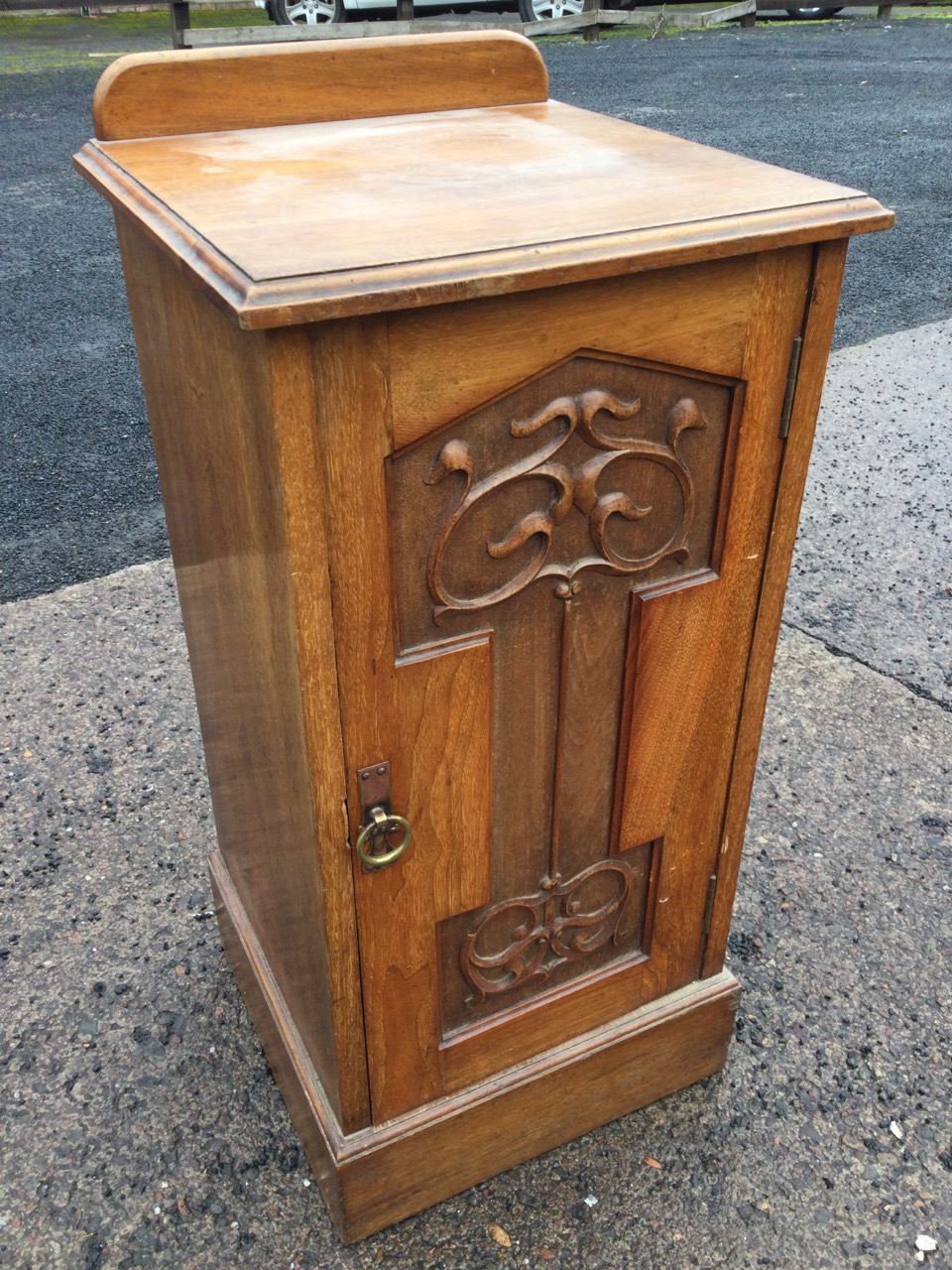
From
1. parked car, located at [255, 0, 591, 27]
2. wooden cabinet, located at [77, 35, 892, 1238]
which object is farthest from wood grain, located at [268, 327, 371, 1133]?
parked car, located at [255, 0, 591, 27]

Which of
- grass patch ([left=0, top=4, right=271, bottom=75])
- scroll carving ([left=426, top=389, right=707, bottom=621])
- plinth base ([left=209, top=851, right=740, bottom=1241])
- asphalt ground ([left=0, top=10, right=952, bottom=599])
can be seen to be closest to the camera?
scroll carving ([left=426, top=389, right=707, bottom=621])

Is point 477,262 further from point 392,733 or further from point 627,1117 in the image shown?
point 627,1117

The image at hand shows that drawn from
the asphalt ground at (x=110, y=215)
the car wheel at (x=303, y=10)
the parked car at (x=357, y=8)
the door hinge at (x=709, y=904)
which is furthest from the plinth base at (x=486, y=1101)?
the car wheel at (x=303, y=10)

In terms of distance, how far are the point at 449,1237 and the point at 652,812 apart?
0.72 metres

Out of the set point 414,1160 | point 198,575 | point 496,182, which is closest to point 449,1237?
point 414,1160

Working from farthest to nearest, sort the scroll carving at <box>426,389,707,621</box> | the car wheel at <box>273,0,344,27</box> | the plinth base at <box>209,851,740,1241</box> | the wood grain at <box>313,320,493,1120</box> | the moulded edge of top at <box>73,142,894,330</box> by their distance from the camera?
the car wheel at <box>273,0,344,27</box> → the plinth base at <box>209,851,740,1241</box> → the scroll carving at <box>426,389,707,621</box> → the wood grain at <box>313,320,493,1120</box> → the moulded edge of top at <box>73,142,894,330</box>

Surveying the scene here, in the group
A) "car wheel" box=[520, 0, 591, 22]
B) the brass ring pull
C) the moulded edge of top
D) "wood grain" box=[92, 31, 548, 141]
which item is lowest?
"car wheel" box=[520, 0, 591, 22]

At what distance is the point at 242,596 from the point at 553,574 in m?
0.38

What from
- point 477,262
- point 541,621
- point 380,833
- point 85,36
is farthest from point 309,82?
point 85,36

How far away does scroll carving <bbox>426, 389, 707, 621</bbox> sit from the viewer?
3.79ft

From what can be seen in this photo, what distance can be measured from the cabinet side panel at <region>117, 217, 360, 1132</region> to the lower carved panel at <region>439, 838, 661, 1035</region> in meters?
0.19

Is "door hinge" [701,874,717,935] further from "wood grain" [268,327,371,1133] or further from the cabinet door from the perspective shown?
"wood grain" [268,327,371,1133]

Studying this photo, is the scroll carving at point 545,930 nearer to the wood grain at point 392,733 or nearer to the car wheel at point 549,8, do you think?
the wood grain at point 392,733

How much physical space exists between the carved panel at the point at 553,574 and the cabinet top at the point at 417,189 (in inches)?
5.8
